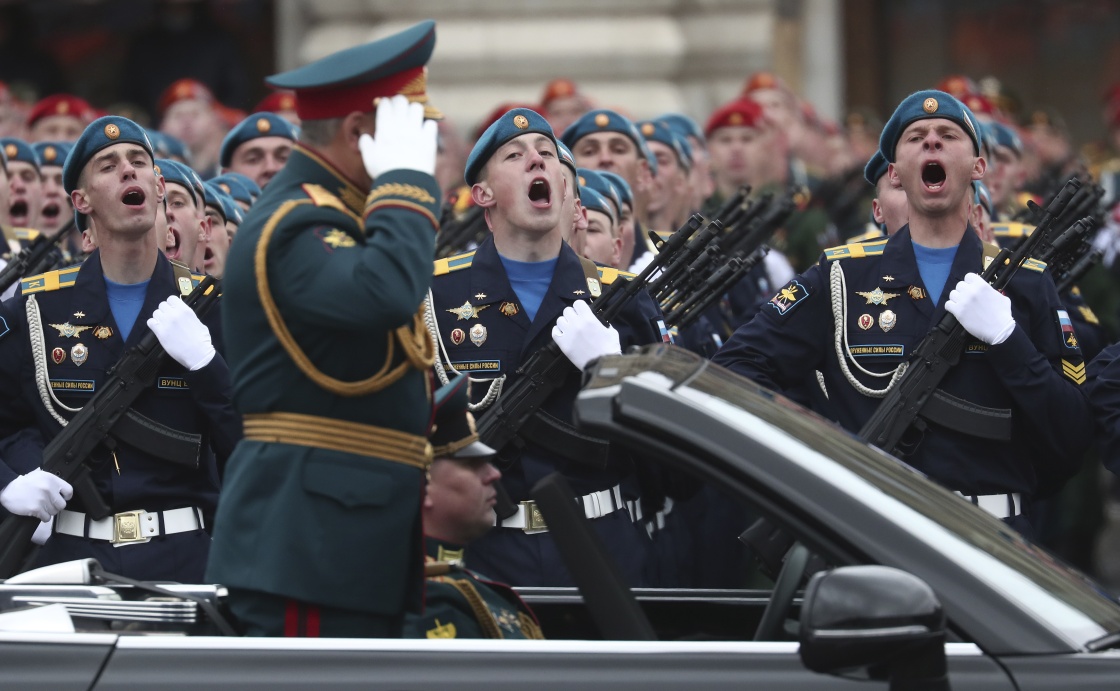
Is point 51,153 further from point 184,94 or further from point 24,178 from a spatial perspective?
point 184,94

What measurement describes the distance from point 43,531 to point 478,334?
1.40 m

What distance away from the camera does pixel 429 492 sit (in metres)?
4.27

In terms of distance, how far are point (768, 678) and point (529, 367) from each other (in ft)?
9.60

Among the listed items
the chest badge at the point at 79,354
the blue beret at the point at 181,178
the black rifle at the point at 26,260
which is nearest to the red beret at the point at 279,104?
the black rifle at the point at 26,260

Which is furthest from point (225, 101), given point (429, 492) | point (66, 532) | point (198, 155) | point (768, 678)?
point (768, 678)

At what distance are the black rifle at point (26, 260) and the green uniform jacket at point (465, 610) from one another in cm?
362

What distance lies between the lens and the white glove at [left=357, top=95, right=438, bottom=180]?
12.7ft

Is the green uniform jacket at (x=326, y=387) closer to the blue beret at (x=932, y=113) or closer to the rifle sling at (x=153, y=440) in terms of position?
the rifle sling at (x=153, y=440)

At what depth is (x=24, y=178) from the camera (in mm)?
9375

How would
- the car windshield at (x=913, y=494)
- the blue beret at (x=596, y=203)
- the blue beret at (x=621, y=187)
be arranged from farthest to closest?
1. the blue beret at (x=621, y=187)
2. the blue beret at (x=596, y=203)
3. the car windshield at (x=913, y=494)

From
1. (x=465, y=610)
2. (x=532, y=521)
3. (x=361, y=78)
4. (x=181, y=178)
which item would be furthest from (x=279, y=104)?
(x=465, y=610)

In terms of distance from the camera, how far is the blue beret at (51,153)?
9758 mm

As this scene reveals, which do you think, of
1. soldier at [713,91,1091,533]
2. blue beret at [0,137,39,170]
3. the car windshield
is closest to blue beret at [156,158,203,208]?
soldier at [713,91,1091,533]

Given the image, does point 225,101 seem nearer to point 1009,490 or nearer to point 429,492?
point 1009,490
